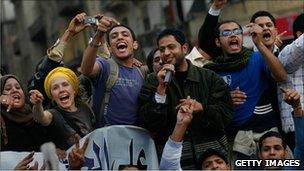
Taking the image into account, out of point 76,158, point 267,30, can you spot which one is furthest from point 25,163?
point 267,30

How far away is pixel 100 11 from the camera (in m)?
30.0

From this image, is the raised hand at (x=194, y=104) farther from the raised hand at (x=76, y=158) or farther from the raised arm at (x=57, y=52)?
the raised arm at (x=57, y=52)

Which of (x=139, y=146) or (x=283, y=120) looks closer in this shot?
(x=139, y=146)

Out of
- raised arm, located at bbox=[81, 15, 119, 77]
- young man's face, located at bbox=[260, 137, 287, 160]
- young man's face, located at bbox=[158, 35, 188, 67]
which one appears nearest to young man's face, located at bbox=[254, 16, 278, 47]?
young man's face, located at bbox=[158, 35, 188, 67]

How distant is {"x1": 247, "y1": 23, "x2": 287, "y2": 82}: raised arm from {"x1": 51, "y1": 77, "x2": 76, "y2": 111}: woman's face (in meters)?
1.41

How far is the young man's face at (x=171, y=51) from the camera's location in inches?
227

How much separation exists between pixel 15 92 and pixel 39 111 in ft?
1.81

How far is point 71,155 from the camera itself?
5.16 metres

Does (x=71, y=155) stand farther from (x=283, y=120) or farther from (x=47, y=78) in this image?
(x=283, y=120)

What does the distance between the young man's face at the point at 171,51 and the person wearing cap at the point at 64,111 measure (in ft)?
2.32

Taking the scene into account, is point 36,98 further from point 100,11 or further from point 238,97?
point 100,11

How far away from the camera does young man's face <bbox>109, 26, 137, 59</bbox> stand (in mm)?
5953

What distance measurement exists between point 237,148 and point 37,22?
32970 millimetres

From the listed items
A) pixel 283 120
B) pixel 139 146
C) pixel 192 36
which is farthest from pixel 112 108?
pixel 192 36
